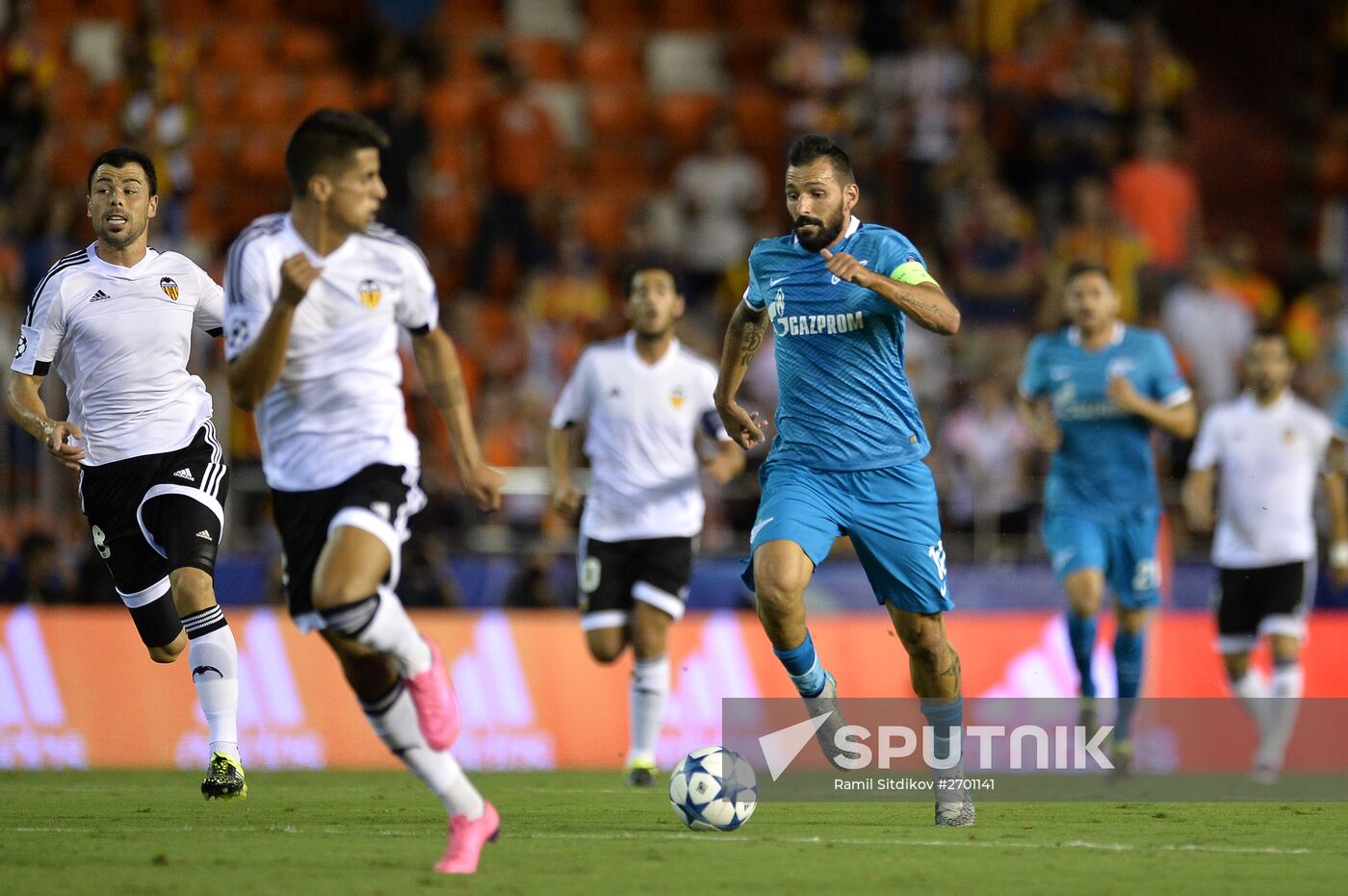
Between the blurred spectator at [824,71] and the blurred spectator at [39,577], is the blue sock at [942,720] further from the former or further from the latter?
the blurred spectator at [824,71]

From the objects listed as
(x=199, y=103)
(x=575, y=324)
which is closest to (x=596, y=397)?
(x=575, y=324)

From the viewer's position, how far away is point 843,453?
8.27 metres

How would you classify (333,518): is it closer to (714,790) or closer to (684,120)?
(714,790)

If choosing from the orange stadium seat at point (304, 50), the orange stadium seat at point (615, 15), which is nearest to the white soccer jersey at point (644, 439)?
the orange stadium seat at point (304, 50)

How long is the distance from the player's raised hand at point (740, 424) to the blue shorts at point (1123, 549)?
4.13 metres

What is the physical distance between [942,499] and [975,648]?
70.4 inches

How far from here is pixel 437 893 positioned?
6.23 meters

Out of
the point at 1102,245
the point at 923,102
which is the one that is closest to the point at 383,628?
the point at 1102,245

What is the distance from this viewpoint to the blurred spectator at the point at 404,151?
58.8 ft

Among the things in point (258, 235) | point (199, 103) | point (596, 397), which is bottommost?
point (596, 397)

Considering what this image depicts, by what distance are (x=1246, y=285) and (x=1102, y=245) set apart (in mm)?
1798

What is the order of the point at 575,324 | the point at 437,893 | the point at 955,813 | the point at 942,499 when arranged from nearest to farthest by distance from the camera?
the point at 437,893
the point at 955,813
the point at 942,499
the point at 575,324

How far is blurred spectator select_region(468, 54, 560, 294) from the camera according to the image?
18594 mm

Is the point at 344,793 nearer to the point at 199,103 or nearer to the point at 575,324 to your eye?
the point at 575,324
